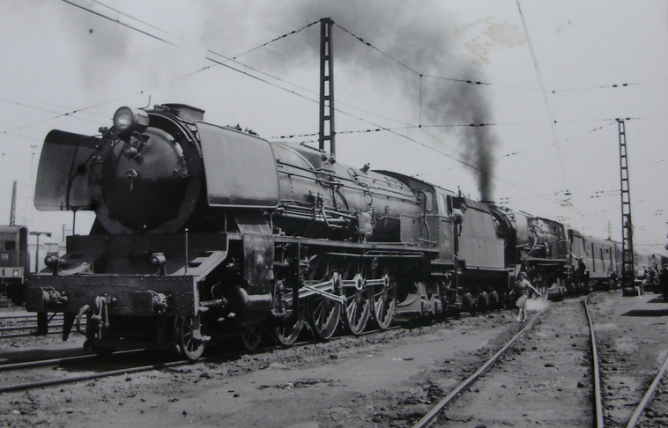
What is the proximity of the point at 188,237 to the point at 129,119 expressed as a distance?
Answer: 5.44ft

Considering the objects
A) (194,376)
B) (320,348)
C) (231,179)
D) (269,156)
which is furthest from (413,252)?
(194,376)

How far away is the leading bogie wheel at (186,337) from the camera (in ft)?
24.0

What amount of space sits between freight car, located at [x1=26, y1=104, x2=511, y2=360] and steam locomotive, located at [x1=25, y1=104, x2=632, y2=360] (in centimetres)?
2

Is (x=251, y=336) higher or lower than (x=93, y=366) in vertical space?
higher

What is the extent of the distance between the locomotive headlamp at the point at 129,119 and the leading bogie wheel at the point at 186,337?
246 centimetres

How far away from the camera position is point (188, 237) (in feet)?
25.4

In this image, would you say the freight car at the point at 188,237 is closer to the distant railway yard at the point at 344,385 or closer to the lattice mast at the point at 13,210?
the distant railway yard at the point at 344,385

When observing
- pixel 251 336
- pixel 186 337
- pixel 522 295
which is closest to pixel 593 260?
pixel 522 295

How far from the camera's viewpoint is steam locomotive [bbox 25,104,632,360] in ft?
23.8

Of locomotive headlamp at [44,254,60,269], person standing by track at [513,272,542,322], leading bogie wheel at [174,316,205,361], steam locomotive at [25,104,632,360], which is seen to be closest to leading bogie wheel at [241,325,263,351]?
steam locomotive at [25,104,632,360]

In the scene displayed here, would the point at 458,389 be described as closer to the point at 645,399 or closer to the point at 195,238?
the point at 645,399

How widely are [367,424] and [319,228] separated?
18.3 feet

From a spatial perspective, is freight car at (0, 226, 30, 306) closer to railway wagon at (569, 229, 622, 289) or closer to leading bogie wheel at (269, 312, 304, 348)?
leading bogie wheel at (269, 312, 304, 348)

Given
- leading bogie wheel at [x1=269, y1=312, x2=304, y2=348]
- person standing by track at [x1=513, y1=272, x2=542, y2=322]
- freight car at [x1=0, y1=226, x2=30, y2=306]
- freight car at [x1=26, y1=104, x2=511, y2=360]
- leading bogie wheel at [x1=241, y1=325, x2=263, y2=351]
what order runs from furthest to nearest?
freight car at [x1=0, y1=226, x2=30, y2=306] → person standing by track at [x1=513, y1=272, x2=542, y2=322] → leading bogie wheel at [x1=269, y1=312, x2=304, y2=348] → leading bogie wheel at [x1=241, y1=325, x2=263, y2=351] → freight car at [x1=26, y1=104, x2=511, y2=360]
